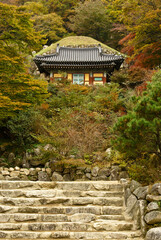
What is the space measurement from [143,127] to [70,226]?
2.39 metres

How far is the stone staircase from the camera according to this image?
14.3 feet

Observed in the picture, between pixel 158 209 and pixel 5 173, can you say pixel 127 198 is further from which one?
pixel 5 173

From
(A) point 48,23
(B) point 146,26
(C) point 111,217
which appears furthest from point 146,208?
(A) point 48,23

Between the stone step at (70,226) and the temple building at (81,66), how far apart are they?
15.7 m

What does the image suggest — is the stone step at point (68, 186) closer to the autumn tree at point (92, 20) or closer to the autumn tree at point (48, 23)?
the autumn tree at point (48, 23)

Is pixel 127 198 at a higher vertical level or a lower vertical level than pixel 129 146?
lower

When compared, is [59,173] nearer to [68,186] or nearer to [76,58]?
[68,186]

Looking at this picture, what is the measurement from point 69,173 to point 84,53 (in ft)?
54.3

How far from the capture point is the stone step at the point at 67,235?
4.28 m

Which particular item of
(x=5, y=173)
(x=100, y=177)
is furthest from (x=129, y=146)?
(x=5, y=173)

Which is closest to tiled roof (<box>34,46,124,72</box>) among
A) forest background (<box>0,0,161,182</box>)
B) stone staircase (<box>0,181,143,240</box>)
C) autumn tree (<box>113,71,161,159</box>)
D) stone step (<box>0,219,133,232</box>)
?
forest background (<box>0,0,161,182</box>)

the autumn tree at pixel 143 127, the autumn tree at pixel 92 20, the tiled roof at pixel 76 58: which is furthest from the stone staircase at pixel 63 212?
the autumn tree at pixel 92 20

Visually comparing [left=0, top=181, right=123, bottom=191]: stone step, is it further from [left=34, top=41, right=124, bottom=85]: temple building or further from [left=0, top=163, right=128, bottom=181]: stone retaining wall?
[left=34, top=41, right=124, bottom=85]: temple building

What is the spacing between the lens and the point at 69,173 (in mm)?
9703
